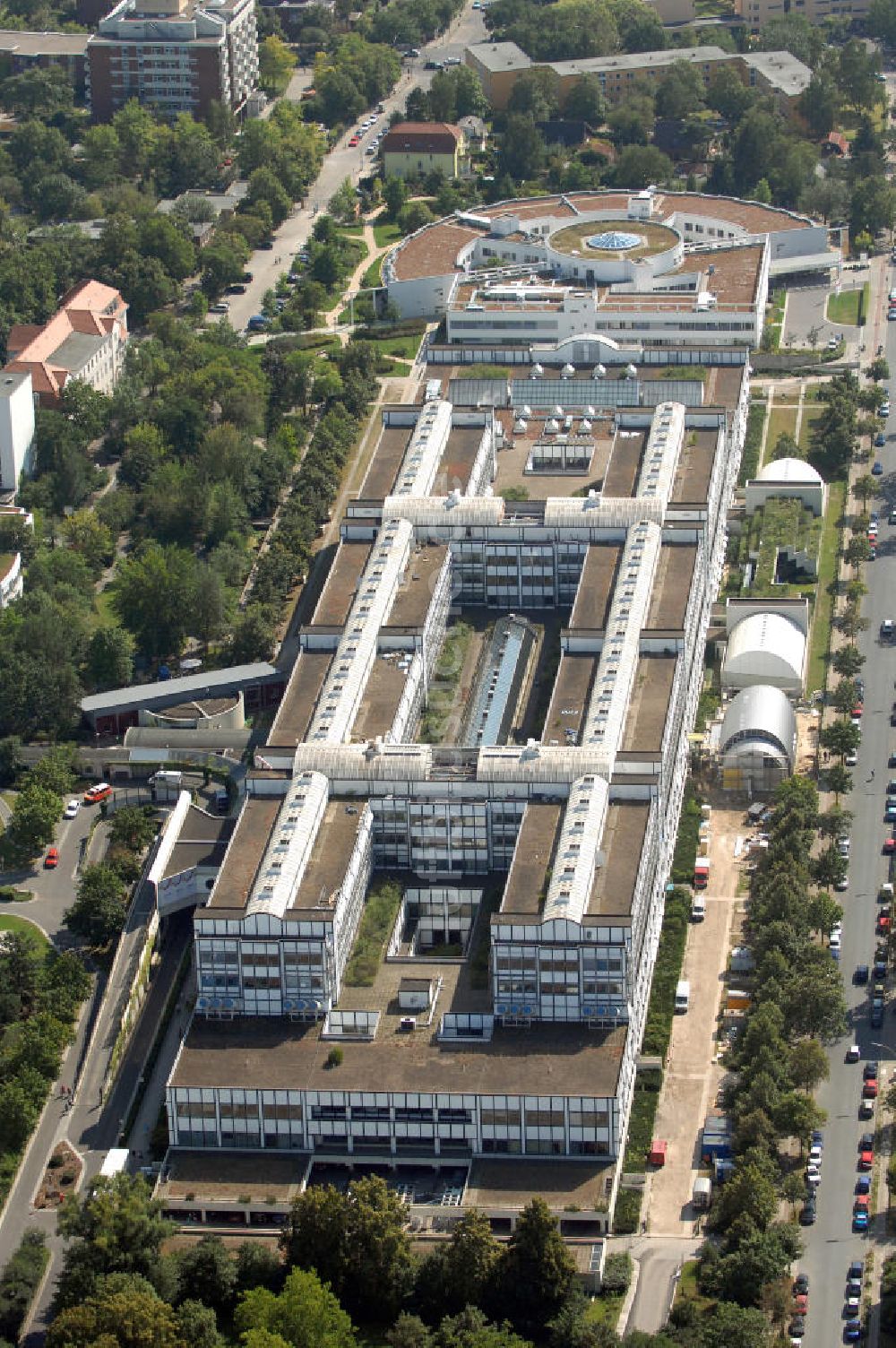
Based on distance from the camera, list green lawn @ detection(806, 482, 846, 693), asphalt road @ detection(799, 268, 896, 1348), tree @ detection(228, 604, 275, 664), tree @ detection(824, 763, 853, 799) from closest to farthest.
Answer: asphalt road @ detection(799, 268, 896, 1348)
tree @ detection(824, 763, 853, 799)
green lawn @ detection(806, 482, 846, 693)
tree @ detection(228, 604, 275, 664)

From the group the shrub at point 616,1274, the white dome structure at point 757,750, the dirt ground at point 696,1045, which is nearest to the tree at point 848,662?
the white dome structure at point 757,750

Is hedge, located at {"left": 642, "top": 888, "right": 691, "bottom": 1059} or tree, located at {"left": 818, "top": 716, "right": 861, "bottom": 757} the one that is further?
tree, located at {"left": 818, "top": 716, "right": 861, "bottom": 757}

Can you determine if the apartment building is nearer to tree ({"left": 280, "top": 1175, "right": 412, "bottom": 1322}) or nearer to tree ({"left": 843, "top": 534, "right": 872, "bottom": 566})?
tree ({"left": 280, "top": 1175, "right": 412, "bottom": 1322})

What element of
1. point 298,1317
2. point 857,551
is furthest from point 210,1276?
point 857,551

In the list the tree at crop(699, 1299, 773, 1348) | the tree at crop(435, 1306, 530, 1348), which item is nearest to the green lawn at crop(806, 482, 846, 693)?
the tree at crop(699, 1299, 773, 1348)

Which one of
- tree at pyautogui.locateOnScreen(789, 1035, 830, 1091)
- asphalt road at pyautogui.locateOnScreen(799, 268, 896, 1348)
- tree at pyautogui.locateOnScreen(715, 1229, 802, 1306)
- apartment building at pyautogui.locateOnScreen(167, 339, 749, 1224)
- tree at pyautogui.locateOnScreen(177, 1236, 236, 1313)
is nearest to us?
tree at pyautogui.locateOnScreen(715, 1229, 802, 1306)

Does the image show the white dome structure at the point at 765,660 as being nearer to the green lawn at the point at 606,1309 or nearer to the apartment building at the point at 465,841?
the apartment building at the point at 465,841

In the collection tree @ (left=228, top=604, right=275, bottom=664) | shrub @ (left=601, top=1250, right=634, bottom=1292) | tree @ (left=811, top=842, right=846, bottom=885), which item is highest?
tree @ (left=228, top=604, right=275, bottom=664)
